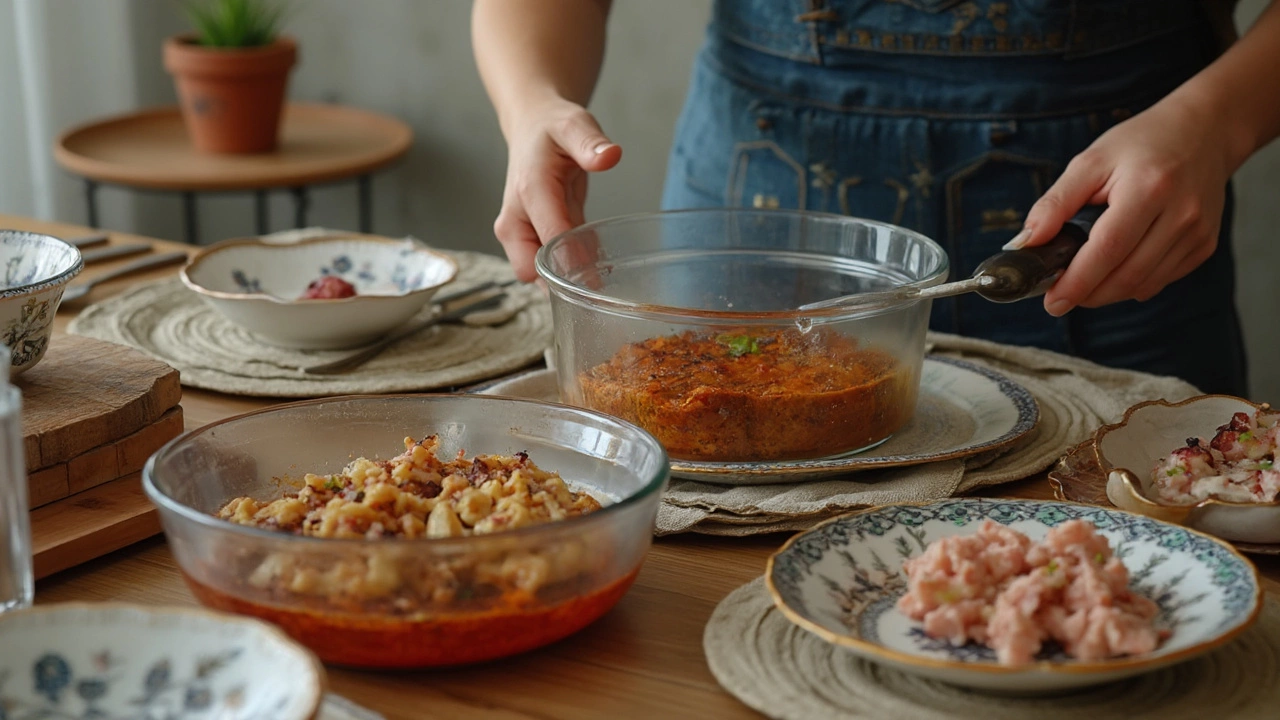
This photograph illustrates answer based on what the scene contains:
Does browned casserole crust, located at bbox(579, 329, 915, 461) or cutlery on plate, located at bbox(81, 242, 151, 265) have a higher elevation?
browned casserole crust, located at bbox(579, 329, 915, 461)

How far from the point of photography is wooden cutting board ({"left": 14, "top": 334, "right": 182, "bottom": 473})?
3.20ft

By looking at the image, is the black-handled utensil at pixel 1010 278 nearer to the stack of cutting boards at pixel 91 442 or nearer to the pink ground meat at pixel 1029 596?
the pink ground meat at pixel 1029 596

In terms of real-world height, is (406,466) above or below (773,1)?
below

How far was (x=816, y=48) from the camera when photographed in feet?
5.20

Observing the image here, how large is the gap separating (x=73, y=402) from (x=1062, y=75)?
3.65ft

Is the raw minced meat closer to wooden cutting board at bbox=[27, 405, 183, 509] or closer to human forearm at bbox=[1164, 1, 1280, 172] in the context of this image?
human forearm at bbox=[1164, 1, 1280, 172]

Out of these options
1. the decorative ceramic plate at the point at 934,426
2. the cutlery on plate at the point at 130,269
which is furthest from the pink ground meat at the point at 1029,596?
the cutlery on plate at the point at 130,269

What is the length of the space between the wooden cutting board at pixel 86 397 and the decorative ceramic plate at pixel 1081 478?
70cm

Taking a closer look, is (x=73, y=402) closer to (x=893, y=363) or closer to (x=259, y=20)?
(x=893, y=363)

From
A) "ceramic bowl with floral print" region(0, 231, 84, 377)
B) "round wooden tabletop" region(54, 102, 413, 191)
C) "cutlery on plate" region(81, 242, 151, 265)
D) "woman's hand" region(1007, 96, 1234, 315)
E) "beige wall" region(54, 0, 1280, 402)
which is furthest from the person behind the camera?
"beige wall" region(54, 0, 1280, 402)

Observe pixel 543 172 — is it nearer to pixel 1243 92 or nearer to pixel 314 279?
pixel 314 279

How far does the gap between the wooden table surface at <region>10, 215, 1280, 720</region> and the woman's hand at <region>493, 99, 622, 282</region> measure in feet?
1.38

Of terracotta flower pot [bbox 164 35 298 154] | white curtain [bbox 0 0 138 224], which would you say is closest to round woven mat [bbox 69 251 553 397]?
terracotta flower pot [bbox 164 35 298 154]

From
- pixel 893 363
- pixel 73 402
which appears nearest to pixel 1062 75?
pixel 893 363
